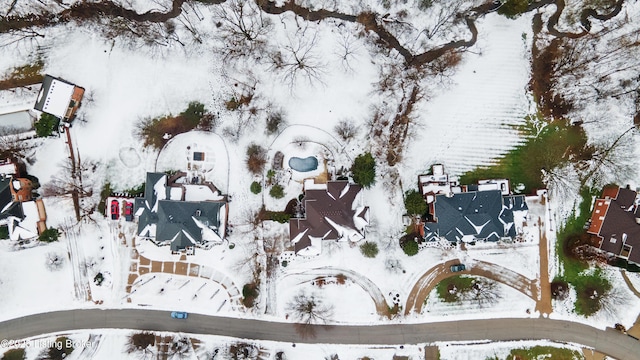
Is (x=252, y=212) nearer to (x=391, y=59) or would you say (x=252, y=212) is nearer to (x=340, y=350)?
(x=340, y=350)

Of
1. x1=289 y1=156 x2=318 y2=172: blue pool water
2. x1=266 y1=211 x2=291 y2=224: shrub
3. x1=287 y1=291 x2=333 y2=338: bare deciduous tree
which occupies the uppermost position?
x1=289 y1=156 x2=318 y2=172: blue pool water

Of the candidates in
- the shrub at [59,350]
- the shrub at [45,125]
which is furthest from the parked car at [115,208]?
the shrub at [59,350]

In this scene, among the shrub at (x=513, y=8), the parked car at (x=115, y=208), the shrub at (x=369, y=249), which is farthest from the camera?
the shrub at (x=369, y=249)

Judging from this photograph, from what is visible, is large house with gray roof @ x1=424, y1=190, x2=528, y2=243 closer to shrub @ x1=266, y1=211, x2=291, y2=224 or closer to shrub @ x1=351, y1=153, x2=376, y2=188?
shrub @ x1=351, y1=153, x2=376, y2=188

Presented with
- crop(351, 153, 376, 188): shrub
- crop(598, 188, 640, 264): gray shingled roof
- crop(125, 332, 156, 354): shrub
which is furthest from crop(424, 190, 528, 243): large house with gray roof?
crop(125, 332, 156, 354): shrub

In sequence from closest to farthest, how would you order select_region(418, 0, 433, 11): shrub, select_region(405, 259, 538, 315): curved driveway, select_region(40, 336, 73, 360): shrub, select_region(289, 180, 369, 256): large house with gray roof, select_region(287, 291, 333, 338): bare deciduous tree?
select_region(289, 180, 369, 256): large house with gray roof → select_region(418, 0, 433, 11): shrub → select_region(40, 336, 73, 360): shrub → select_region(287, 291, 333, 338): bare deciduous tree → select_region(405, 259, 538, 315): curved driveway

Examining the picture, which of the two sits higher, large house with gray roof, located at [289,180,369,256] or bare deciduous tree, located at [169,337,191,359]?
large house with gray roof, located at [289,180,369,256]

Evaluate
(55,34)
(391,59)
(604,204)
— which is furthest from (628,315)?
(55,34)

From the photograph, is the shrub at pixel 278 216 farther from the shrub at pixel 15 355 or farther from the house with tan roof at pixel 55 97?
the shrub at pixel 15 355
